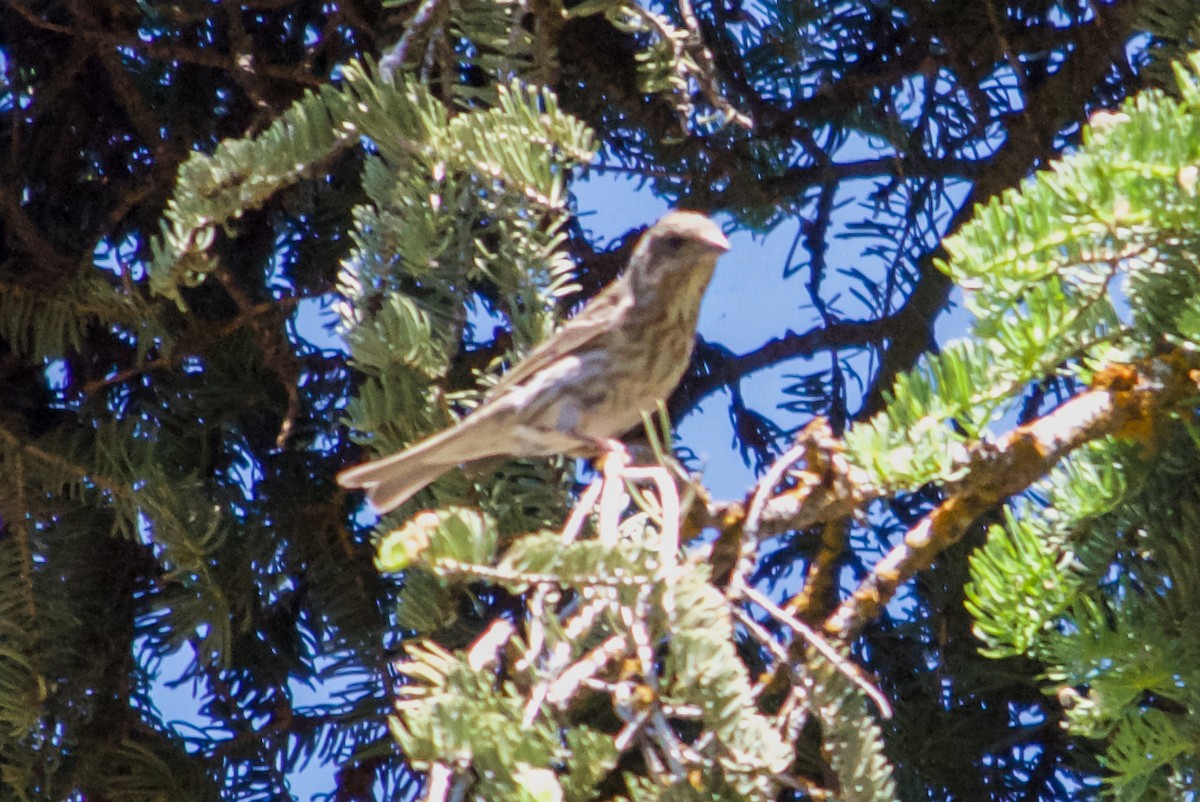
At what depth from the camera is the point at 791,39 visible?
2322mm

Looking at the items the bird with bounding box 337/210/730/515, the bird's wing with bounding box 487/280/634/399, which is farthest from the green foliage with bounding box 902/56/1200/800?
the bird with bounding box 337/210/730/515

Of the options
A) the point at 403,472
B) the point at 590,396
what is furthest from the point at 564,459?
the point at 590,396

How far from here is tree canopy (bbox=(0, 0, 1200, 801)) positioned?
1199mm

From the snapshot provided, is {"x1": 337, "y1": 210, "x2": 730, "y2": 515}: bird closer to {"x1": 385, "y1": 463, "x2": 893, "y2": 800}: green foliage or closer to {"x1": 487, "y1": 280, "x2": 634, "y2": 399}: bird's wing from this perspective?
{"x1": 487, "y1": 280, "x2": 634, "y2": 399}: bird's wing

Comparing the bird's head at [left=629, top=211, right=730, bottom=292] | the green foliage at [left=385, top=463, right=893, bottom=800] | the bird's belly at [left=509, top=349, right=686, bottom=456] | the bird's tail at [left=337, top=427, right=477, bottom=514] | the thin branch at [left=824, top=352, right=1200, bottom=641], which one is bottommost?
the green foliage at [left=385, top=463, right=893, bottom=800]

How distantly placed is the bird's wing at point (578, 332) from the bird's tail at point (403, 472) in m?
0.11

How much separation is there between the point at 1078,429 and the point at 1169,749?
308 millimetres

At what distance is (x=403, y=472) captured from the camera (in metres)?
1.92

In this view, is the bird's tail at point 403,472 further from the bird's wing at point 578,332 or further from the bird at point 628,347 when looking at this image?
the bird at point 628,347

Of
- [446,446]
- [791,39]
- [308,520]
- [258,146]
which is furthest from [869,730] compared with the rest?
[791,39]

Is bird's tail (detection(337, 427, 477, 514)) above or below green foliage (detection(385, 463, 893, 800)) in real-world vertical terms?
above

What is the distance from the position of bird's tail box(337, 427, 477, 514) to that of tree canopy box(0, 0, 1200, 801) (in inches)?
1.3

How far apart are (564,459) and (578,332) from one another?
1.33 ft

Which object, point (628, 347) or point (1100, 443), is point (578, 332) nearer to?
point (628, 347)
